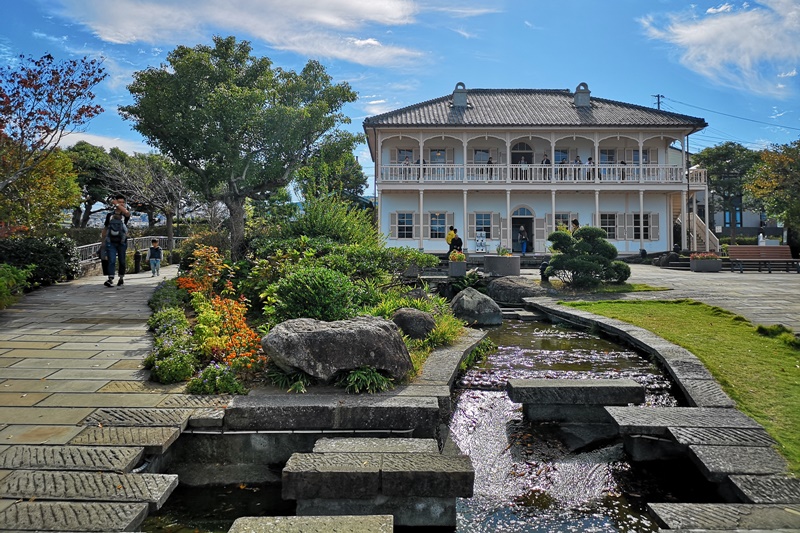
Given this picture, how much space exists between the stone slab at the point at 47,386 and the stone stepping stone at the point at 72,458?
1236 millimetres

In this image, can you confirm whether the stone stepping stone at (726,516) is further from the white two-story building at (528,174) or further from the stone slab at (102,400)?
the white two-story building at (528,174)

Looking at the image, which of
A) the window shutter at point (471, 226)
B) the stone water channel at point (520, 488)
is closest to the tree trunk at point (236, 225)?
the stone water channel at point (520, 488)

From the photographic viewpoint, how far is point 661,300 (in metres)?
10.6

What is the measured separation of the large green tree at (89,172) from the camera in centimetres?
3075

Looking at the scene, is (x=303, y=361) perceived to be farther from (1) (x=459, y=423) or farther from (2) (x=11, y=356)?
(2) (x=11, y=356)

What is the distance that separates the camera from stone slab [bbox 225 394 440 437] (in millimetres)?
3891

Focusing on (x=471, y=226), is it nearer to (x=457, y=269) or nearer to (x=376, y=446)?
(x=457, y=269)

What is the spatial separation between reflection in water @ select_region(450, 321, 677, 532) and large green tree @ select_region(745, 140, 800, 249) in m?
12.9

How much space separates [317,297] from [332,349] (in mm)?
1298

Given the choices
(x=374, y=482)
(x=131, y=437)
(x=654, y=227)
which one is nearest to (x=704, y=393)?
(x=374, y=482)

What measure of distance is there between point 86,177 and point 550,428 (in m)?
34.8

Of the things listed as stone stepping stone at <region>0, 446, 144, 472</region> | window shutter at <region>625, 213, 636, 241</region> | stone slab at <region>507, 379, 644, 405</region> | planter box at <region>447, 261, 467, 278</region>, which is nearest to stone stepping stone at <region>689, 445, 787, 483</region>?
stone slab at <region>507, 379, 644, 405</region>

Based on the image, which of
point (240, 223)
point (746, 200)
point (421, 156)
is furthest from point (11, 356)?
point (746, 200)

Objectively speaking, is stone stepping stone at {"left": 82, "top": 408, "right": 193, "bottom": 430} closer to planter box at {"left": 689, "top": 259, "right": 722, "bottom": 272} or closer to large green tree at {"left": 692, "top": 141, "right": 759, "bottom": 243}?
planter box at {"left": 689, "top": 259, "right": 722, "bottom": 272}
